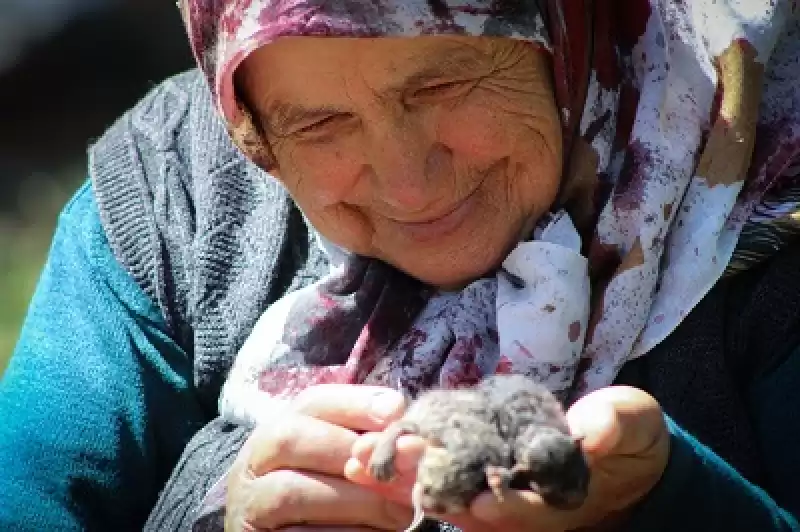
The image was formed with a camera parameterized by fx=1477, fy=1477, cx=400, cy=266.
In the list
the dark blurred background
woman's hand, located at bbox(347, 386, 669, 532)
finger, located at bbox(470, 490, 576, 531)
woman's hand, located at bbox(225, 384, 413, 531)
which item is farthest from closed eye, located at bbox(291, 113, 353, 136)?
the dark blurred background

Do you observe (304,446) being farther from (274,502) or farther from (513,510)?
(513,510)

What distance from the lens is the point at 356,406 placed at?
160 cm

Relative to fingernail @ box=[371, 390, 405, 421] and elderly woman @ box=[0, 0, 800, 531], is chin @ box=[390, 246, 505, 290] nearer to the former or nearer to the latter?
elderly woman @ box=[0, 0, 800, 531]

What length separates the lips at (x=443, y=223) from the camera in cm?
191

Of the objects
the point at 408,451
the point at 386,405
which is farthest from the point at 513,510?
the point at 386,405

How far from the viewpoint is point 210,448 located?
2.14 meters

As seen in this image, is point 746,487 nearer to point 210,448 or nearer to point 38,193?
point 210,448

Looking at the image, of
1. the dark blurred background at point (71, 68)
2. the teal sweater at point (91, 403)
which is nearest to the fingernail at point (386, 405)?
the teal sweater at point (91, 403)

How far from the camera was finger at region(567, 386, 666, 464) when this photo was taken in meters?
1.47

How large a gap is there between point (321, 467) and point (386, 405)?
0.13 metres

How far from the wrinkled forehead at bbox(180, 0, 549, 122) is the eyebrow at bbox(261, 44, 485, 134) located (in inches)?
1.4

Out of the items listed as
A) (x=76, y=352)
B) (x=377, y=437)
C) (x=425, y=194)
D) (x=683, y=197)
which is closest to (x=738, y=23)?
(x=683, y=197)

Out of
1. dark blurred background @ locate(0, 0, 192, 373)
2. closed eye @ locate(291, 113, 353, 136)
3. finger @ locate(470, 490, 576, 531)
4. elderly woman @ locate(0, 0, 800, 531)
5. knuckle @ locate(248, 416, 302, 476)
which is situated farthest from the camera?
dark blurred background @ locate(0, 0, 192, 373)

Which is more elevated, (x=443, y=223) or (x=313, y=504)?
(x=443, y=223)
